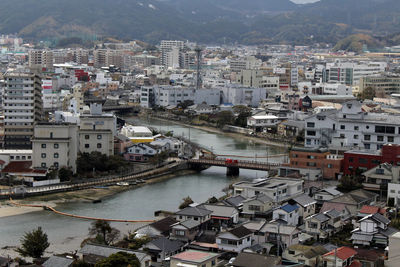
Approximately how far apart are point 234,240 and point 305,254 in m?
0.84

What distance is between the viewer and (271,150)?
16.4m

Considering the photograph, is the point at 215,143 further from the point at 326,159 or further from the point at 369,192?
the point at 369,192

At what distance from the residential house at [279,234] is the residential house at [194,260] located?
1119 mm

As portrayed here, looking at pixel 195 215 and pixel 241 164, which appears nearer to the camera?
pixel 195 215

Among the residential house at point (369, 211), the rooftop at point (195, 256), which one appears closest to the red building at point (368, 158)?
the residential house at point (369, 211)

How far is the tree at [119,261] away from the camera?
6957mm

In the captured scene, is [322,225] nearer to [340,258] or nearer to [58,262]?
[340,258]

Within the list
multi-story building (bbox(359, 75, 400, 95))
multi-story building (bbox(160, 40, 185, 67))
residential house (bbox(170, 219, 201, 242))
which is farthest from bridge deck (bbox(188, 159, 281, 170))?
multi-story building (bbox(160, 40, 185, 67))

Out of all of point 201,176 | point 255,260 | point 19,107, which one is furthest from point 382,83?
point 255,260

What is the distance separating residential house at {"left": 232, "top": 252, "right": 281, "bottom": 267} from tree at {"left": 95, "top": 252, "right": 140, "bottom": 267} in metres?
0.96

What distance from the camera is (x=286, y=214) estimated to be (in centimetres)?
888

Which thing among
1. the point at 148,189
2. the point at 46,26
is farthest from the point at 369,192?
the point at 46,26

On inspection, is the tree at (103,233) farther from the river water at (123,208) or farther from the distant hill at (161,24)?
the distant hill at (161,24)

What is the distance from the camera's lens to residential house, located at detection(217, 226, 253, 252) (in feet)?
25.8
